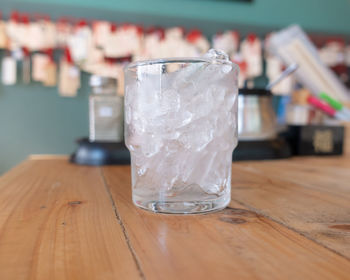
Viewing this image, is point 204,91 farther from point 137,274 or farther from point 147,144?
point 137,274

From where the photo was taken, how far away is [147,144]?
0.41 meters

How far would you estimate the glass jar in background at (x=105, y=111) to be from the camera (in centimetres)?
97

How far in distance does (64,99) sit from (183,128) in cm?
132

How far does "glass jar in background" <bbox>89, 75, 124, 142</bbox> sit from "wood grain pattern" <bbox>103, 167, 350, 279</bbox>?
1.98ft

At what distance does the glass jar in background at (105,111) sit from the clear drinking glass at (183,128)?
576 millimetres

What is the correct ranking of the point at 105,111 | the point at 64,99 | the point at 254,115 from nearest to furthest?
the point at 105,111 < the point at 254,115 < the point at 64,99

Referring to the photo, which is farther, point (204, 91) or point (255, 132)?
point (255, 132)

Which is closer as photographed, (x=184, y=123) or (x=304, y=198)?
(x=184, y=123)

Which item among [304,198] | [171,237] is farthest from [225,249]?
[304,198]

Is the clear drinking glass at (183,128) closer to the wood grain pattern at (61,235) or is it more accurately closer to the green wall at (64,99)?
the wood grain pattern at (61,235)

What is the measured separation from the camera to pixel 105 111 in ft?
3.18

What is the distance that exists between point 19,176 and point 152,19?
3.95ft

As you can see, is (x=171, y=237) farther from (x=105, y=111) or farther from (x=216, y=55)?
(x=105, y=111)

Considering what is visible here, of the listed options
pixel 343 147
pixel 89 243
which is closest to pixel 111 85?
pixel 89 243
